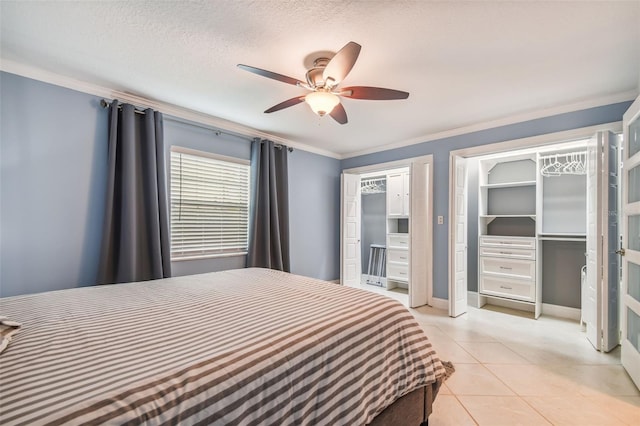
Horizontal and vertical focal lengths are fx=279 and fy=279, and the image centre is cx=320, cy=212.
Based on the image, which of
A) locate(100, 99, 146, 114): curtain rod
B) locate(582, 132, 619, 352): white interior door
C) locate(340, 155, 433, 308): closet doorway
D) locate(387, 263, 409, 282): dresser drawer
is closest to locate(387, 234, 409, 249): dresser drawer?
locate(340, 155, 433, 308): closet doorway

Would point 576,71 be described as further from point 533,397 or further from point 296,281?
point 296,281

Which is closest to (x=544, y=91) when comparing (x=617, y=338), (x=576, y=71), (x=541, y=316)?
(x=576, y=71)

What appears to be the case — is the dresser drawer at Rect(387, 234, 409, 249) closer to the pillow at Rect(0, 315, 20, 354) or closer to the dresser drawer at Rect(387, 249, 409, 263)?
the dresser drawer at Rect(387, 249, 409, 263)

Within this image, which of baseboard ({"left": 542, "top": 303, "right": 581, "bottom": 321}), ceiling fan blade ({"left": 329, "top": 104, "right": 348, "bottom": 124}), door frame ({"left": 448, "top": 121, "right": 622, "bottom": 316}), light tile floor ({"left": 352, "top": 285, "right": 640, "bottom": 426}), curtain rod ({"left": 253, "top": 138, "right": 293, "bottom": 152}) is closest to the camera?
light tile floor ({"left": 352, "top": 285, "right": 640, "bottom": 426})

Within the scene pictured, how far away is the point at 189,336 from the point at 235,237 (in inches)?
108

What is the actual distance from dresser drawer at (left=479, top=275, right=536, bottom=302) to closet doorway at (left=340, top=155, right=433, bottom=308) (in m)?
0.79

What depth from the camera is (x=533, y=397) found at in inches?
77.1

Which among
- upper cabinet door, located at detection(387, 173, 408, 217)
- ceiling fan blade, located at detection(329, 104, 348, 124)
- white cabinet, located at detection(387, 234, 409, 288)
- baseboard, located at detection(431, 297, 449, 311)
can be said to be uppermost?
ceiling fan blade, located at detection(329, 104, 348, 124)

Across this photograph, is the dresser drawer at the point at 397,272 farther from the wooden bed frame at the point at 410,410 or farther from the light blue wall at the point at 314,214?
the wooden bed frame at the point at 410,410

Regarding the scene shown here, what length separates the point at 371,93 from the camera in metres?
2.12

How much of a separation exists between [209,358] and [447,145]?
3.90 m

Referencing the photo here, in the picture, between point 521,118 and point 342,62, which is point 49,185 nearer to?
point 342,62

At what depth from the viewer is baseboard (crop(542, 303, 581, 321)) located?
3543mm

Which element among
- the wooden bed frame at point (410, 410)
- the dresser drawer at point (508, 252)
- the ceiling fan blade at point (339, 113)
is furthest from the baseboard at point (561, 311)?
the ceiling fan blade at point (339, 113)
